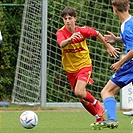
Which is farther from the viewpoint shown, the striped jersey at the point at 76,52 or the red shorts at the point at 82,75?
the striped jersey at the point at 76,52

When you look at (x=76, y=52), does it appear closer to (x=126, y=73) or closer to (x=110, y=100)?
(x=110, y=100)

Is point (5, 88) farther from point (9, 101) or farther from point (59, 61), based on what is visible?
point (59, 61)

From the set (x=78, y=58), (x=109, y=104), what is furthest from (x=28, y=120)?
(x=78, y=58)

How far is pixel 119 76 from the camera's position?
7.50 metres

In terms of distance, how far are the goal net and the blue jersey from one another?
6238mm

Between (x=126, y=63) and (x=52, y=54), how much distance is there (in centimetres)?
709

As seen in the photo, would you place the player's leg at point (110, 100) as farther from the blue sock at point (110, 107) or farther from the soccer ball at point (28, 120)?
the soccer ball at point (28, 120)

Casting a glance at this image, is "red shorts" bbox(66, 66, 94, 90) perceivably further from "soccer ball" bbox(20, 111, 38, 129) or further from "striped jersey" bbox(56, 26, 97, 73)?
"soccer ball" bbox(20, 111, 38, 129)

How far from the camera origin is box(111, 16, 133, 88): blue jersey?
734cm

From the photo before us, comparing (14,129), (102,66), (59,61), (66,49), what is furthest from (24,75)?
(14,129)

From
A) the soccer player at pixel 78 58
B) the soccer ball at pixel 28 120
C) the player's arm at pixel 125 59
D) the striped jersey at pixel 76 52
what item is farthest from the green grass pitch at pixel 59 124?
the player's arm at pixel 125 59

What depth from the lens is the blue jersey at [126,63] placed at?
289 inches

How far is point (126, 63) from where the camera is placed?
7.44 metres

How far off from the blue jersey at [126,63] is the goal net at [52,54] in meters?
6.24
